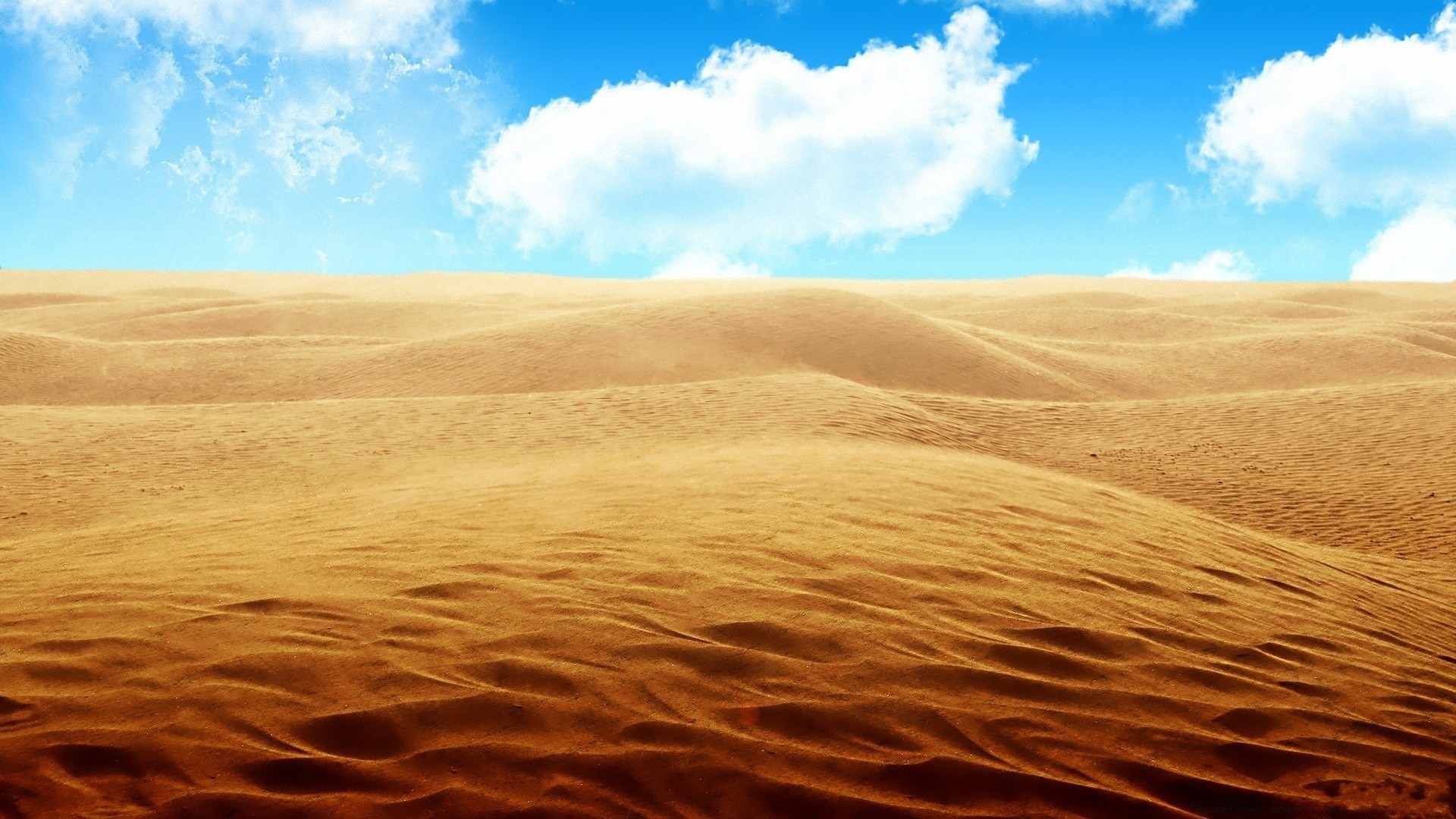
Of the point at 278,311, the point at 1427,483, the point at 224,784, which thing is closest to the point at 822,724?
the point at 224,784

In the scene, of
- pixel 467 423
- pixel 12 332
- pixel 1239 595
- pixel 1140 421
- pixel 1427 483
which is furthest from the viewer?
pixel 12 332

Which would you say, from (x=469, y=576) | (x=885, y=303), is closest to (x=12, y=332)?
(x=885, y=303)

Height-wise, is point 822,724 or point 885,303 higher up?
point 885,303

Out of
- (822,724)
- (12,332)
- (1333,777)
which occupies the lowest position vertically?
(1333,777)

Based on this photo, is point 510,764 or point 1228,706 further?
point 1228,706

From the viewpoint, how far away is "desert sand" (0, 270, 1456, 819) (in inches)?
171

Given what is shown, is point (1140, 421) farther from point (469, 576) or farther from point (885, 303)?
point (469, 576)

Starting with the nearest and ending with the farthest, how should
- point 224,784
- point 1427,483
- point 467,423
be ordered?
point 224,784, point 1427,483, point 467,423

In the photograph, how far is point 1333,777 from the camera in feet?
15.4

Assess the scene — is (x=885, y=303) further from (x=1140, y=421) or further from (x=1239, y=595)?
(x=1239, y=595)

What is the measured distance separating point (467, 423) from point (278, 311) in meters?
26.6

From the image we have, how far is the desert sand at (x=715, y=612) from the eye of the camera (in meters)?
4.33

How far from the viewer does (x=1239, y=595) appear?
704 cm

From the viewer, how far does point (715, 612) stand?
5648mm
